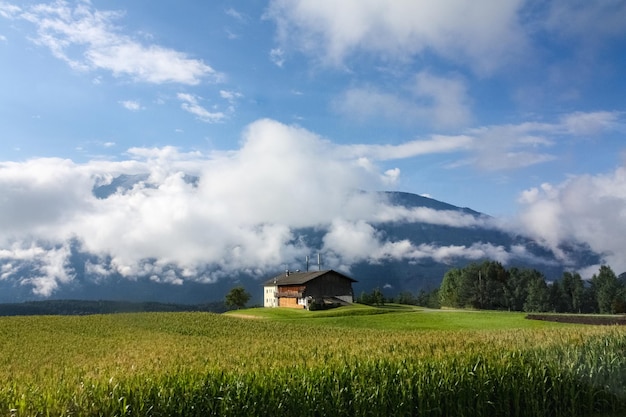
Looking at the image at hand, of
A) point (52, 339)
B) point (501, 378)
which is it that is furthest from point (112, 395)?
point (52, 339)

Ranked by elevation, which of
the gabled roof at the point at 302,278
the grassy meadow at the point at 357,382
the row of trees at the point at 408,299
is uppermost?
the gabled roof at the point at 302,278

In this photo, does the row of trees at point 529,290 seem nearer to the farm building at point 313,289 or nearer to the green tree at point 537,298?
the green tree at point 537,298

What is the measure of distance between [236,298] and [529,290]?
269 ft

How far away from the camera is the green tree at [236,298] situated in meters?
122

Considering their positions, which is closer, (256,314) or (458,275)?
(256,314)

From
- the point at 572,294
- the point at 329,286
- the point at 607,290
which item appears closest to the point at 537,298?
the point at 572,294

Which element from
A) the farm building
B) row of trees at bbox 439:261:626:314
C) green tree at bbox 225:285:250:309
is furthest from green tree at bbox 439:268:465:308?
green tree at bbox 225:285:250:309

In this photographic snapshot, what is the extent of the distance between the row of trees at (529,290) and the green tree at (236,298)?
6371 centimetres

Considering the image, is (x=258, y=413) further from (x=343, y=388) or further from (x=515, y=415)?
(x=515, y=415)

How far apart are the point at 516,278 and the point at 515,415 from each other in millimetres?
149963

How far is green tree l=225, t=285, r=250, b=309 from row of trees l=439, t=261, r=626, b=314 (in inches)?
2508

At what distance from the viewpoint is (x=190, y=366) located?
1386 centimetres

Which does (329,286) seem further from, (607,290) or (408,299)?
(607,290)

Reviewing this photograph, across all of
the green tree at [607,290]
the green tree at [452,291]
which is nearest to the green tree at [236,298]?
the green tree at [452,291]
